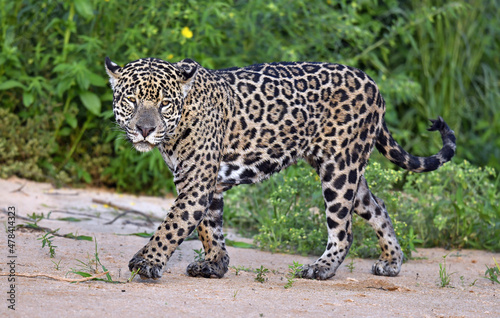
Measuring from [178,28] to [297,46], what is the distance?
5.71ft

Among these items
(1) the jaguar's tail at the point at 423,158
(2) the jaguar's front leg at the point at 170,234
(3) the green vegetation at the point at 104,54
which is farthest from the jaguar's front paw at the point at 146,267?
(3) the green vegetation at the point at 104,54

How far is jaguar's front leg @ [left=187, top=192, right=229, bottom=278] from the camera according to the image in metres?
5.31

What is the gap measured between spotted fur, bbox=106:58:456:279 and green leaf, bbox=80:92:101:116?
11.1 ft

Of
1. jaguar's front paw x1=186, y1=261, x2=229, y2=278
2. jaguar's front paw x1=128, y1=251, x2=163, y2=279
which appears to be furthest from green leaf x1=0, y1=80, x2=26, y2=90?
jaguar's front paw x1=128, y1=251, x2=163, y2=279

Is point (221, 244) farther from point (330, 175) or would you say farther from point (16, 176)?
point (16, 176)

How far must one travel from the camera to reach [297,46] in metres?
9.33

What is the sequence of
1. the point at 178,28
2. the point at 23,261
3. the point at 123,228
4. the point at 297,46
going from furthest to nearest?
the point at 297,46, the point at 178,28, the point at 123,228, the point at 23,261

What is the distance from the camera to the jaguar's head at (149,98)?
4840 millimetres

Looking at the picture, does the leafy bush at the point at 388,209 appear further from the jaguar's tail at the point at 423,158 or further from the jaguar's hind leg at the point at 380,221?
the jaguar's tail at the point at 423,158

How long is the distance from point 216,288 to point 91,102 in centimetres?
472

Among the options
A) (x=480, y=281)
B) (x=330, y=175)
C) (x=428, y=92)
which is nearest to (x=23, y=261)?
(x=330, y=175)

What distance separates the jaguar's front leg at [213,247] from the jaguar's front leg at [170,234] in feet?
1.47

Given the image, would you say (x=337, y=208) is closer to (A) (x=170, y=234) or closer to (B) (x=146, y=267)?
(A) (x=170, y=234)

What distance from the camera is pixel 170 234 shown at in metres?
4.93
